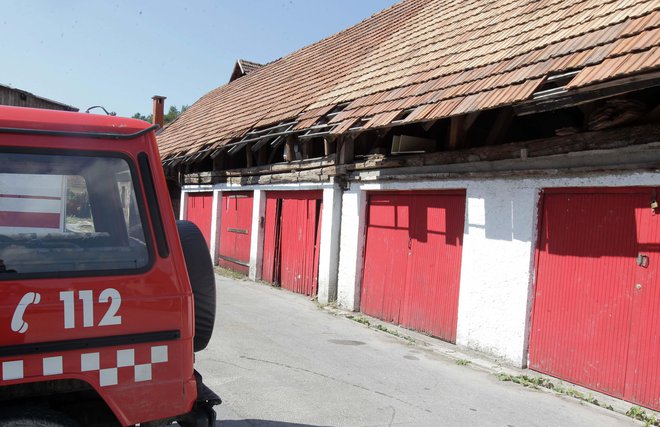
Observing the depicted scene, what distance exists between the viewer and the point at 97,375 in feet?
7.78

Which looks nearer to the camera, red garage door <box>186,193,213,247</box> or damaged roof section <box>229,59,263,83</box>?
red garage door <box>186,193,213,247</box>

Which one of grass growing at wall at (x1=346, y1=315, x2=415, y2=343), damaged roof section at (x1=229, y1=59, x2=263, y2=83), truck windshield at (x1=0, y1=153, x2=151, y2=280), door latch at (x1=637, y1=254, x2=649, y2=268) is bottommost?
grass growing at wall at (x1=346, y1=315, x2=415, y2=343)

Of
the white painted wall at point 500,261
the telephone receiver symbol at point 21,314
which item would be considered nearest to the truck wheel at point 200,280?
the telephone receiver symbol at point 21,314

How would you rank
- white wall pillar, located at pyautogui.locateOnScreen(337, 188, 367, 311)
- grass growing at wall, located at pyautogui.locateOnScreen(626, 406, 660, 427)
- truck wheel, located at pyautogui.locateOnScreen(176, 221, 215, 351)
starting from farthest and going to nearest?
white wall pillar, located at pyautogui.locateOnScreen(337, 188, 367, 311)
grass growing at wall, located at pyautogui.locateOnScreen(626, 406, 660, 427)
truck wheel, located at pyautogui.locateOnScreen(176, 221, 215, 351)

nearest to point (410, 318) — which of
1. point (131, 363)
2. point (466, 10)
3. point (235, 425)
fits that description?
point (235, 425)

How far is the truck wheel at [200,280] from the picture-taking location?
2.75 metres

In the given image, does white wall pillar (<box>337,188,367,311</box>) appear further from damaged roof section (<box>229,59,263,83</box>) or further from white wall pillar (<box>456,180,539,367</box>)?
damaged roof section (<box>229,59,263,83</box>)

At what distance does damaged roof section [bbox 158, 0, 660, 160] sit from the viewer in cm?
536

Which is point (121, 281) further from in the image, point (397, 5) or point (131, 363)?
point (397, 5)

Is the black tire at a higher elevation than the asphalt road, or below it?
higher

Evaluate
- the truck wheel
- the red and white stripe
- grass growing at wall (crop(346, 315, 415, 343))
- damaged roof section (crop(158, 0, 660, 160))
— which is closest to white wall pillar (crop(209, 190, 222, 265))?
damaged roof section (crop(158, 0, 660, 160))

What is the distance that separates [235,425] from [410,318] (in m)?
4.49

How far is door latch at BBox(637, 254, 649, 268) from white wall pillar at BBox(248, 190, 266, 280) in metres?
8.99

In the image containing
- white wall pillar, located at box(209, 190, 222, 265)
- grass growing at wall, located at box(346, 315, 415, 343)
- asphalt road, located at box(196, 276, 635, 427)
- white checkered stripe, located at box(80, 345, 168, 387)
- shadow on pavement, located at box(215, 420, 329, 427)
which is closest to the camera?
white checkered stripe, located at box(80, 345, 168, 387)
